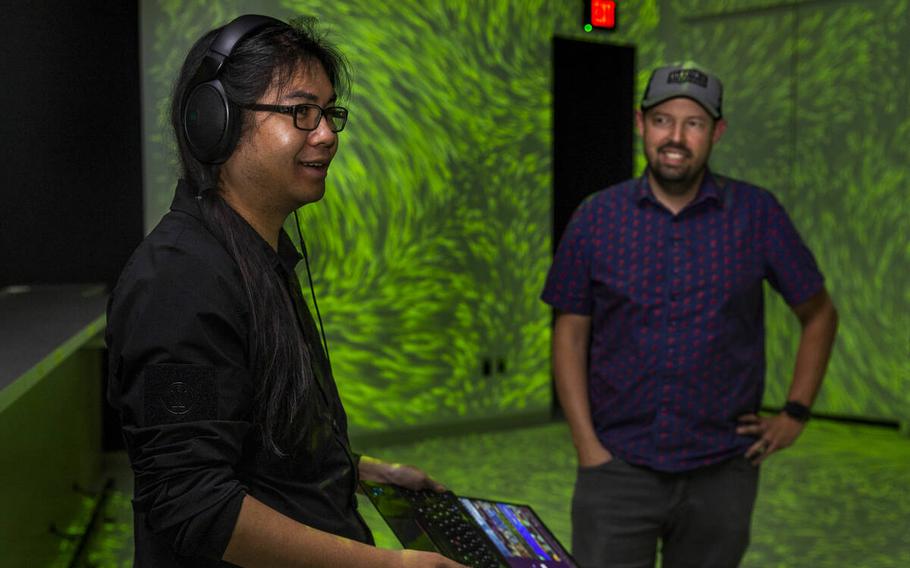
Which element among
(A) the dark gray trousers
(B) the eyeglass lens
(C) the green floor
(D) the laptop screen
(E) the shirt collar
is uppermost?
(B) the eyeglass lens

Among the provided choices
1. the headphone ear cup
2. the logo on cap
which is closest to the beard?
the logo on cap

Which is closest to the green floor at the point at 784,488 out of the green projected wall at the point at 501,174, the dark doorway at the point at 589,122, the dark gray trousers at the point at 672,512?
the green projected wall at the point at 501,174

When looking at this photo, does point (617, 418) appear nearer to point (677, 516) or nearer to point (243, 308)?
point (677, 516)

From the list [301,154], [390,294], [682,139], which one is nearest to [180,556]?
[301,154]

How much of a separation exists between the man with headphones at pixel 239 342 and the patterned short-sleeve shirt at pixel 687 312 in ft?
3.17

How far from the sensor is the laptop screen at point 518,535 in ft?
3.93

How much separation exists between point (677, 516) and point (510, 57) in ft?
12.0

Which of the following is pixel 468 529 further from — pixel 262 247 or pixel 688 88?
pixel 688 88

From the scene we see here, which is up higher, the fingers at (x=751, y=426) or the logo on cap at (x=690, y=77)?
the logo on cap at (x=690, y=77)

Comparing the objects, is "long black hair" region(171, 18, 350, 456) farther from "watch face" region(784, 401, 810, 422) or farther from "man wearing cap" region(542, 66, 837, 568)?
"watch face" region(784, 401, 810, 422)

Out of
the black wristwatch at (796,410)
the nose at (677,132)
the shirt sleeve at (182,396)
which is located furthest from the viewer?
the black wristwatch at (796,410)

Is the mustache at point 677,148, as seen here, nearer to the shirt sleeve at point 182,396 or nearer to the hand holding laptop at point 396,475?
the hand holding laptop at point 396,475

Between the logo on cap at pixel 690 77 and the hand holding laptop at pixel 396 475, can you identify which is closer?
the hand holding laptop at pixel 396 475

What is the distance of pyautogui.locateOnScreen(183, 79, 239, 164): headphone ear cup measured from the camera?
1043mm
